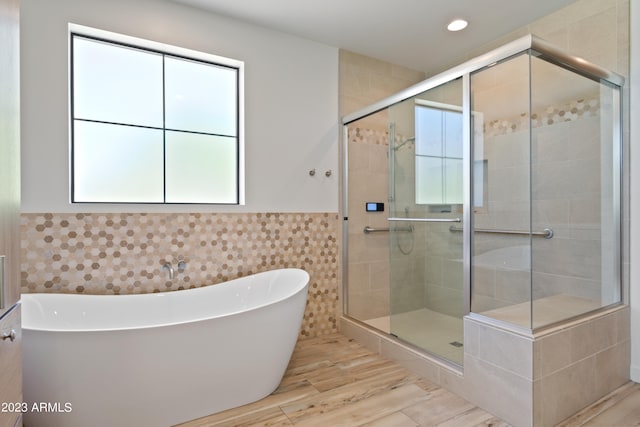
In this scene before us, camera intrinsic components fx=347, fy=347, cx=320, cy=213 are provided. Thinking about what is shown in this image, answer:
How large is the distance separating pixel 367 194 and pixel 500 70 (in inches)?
62.6

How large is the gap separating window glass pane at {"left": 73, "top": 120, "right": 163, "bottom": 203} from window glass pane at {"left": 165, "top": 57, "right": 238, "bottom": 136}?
0.25 meters

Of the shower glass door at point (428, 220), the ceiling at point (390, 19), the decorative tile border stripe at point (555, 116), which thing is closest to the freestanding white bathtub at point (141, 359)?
the shower glass door at point (428, 220)

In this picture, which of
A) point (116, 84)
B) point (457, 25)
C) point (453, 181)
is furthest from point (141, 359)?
point (457, 25)

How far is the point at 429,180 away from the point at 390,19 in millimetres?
1315

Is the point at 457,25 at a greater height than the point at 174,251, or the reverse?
the point at 457,25

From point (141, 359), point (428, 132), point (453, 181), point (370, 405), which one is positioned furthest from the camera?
point (428, 132)

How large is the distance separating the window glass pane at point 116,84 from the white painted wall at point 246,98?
0.18 m

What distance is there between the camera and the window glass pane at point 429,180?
2.56 m

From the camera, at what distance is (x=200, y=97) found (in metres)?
2.87

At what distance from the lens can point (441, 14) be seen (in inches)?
105

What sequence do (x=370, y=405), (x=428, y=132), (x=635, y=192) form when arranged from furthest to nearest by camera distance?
1. (x=428, y=132)
2. (x=635, y=192)
3. (x=370, y=405)

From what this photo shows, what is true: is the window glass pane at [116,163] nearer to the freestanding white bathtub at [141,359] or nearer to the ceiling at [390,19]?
the freestanding white bathtub at [141,359]

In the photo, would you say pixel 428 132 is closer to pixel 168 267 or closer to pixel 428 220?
pixel 428 220

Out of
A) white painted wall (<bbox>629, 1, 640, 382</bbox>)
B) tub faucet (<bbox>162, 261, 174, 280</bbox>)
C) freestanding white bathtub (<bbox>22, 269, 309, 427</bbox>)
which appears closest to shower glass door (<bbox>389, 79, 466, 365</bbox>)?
freestanding white bathtub (<bbox>22, 269, 309, 427</bbox>)
